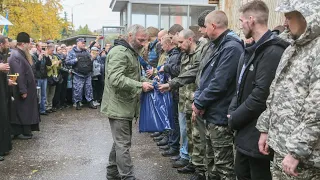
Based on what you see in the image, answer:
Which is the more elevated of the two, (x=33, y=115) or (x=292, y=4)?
(x=292, y=4)

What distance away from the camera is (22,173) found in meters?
5.81

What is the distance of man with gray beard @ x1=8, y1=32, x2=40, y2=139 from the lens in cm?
787

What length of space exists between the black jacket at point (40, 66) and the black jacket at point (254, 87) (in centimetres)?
829

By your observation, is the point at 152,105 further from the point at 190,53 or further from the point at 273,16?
the point at 273,16

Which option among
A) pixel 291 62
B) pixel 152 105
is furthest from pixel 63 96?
pixel 291 62

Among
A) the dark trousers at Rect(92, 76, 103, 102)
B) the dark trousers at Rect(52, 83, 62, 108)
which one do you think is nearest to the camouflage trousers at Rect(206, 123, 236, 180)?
the dark trousers at Rect(52, 83, 62, 108)

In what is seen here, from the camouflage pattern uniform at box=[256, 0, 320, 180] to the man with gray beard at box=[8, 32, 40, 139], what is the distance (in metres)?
6.41

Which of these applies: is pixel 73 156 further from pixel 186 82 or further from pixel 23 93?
pixel 186 82

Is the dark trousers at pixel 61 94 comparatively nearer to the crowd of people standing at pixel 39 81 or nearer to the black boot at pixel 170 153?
the crowd of people standing at pixel 39 81

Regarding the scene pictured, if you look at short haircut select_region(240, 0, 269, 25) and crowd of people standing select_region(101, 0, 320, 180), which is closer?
crowd of people standing select_region(101, 0, 320, 180)

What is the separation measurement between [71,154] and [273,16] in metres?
4.43

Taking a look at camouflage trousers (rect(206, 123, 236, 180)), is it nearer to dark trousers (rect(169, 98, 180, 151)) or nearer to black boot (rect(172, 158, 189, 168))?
black boot (rect(172, 158, 189, 168))

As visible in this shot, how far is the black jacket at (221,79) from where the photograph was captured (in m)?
4.09

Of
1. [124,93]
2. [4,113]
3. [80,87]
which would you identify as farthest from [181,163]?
[80,87]
